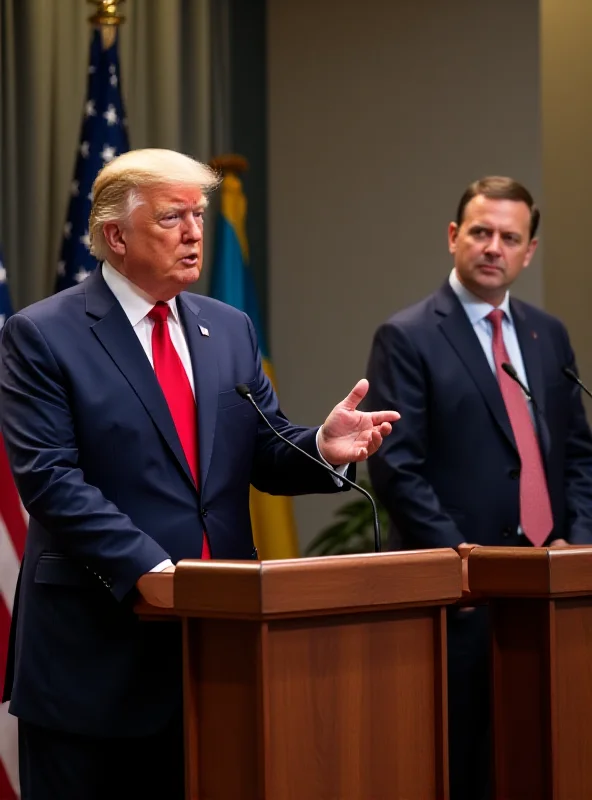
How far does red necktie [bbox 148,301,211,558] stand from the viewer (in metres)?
2.66

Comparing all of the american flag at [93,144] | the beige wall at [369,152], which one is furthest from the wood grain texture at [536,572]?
the beige wall at [369,152]

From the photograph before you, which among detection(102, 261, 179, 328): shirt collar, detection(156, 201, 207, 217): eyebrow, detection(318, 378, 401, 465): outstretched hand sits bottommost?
detection(318, 378, 401, 465): outstretched hand

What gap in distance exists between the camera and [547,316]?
155 inches

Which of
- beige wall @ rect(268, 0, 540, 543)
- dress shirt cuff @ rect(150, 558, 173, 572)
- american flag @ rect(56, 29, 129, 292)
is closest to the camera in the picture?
dress shirt cuff @ rect(150, 558, 173, 572)

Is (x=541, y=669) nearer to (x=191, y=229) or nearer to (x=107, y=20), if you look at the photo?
(x=191, y=229)

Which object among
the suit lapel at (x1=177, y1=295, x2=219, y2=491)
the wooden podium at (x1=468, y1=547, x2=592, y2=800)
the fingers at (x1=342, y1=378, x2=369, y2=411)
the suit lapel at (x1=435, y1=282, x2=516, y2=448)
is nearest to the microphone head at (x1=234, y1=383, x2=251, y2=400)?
the suit lapel at (x1=177, y1=295, x2=219, y2=491)

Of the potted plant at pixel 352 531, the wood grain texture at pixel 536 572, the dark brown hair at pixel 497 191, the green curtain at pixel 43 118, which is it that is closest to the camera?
the wood grain texture at pixel 536 572

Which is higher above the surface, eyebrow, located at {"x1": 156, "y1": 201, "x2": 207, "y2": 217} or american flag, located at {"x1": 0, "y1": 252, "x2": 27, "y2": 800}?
eyebrow, located at {"x1": 156, "y1": 201, "x2": 207, "y2": 217}

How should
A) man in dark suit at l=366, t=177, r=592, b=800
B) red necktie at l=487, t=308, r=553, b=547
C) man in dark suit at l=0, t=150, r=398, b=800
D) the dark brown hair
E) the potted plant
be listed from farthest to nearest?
the potted plant
the dark brown hair
red necktie at l=487, t=308, r=553, b=547
man in dark suit at l=366, t=177, r=592, b=800
man in dark suit at l=0, t=150, r=398, b=800

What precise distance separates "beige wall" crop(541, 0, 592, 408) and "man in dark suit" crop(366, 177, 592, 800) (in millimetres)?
760

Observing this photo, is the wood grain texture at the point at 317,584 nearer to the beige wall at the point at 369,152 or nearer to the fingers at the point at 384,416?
the fingers at the point at 384,416

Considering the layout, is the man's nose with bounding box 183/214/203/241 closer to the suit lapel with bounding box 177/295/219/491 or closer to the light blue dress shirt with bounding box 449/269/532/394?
the suit lapel with bounding box 177/295/219/491

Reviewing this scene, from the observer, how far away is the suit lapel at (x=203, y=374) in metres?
2.64

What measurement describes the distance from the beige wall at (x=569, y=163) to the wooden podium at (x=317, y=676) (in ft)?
8.93
